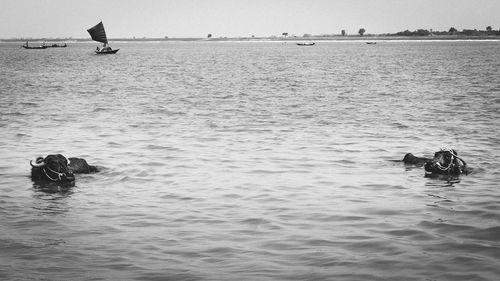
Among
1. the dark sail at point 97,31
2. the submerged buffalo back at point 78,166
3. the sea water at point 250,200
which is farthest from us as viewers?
the dark sail at point 97,31

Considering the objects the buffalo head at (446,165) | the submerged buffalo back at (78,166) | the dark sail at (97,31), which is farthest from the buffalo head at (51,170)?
the dark sail at (97,31)

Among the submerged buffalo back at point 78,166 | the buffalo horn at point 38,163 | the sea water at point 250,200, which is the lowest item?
the sea water at point 250,200

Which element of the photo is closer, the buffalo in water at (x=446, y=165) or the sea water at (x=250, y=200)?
the sea water at (x=250, y=200)

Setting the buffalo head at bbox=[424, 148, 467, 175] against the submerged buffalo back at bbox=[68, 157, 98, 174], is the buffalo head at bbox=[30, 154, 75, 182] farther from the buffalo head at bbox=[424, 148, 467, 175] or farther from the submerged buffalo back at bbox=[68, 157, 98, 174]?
the buffalo head at bbox=[424, 148, 467, 175]

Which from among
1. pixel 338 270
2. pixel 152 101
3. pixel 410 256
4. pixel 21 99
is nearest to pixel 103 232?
pixel 338 270

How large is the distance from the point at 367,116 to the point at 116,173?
17780 mm

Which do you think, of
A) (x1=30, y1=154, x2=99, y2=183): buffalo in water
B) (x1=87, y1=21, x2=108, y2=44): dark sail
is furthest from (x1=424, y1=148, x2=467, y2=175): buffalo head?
(x1=87, y1=21, x2=108, y2=44): dark sail

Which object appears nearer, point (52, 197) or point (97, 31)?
point (52, 197)

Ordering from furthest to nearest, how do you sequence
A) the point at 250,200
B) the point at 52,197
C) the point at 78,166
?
1. the point at 78,166
2. the point at 52,197
3. the point at 250,200

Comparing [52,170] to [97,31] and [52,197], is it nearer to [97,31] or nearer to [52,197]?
[52,197]

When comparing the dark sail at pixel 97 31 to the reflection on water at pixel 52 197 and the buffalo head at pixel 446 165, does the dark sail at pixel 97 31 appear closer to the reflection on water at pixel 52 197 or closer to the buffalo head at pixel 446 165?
the reflection on water at pixel 52 197

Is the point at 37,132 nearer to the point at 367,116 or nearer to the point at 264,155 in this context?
the point at 264,155

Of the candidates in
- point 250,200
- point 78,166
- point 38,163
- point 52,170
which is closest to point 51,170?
point 52,170

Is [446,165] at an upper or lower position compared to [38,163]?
lower
